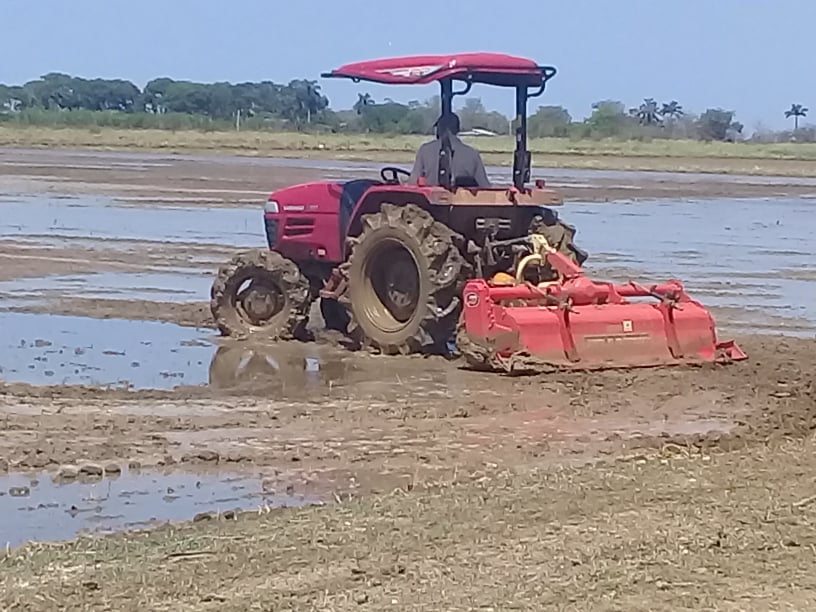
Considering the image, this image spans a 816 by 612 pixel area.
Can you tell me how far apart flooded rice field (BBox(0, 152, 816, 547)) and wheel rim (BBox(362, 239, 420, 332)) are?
1.39 feet

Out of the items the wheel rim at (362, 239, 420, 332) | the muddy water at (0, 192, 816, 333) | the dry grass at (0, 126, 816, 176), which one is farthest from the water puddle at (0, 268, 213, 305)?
the dry grass at (0, 126, 816, 176)

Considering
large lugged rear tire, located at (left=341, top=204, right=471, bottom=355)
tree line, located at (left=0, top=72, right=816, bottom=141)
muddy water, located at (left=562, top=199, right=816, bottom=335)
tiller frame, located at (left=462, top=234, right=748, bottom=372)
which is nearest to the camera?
tiller frame, located at (left=462, top=234, right=748, bottom=372)

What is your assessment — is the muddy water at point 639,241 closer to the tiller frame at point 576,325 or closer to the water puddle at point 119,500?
the tiller frame at point 576,325

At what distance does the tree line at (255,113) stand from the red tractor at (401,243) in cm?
3795

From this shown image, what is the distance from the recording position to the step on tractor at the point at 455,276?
1156 cm

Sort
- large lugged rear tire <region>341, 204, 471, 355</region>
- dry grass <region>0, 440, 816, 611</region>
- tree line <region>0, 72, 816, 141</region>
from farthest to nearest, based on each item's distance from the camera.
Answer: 1. tree line <region>0, 72, 816, 141</region>
2. large lugged rear tire <region>341, 204, 471, 355</region>
3. dry grass <region>0, 440, 816, 611</region>

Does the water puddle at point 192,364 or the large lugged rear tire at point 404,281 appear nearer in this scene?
the water puddle at point 192,364

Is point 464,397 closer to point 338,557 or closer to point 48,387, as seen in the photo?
point 48,387

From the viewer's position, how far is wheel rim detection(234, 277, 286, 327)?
13.6 meters

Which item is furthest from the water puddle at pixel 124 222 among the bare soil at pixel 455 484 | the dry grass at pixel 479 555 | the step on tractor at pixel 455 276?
the dry grass at pixel 479 555

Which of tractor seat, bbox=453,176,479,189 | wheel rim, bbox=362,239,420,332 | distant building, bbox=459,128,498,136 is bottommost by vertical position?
wheel rim, bbox=362,239,420,332

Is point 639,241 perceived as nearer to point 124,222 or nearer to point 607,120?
point 124,222

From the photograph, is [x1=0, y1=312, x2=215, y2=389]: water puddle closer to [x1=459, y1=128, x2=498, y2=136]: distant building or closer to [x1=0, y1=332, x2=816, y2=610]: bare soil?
[x1=0, y1=332, x2=816, y2=610]: bare soil

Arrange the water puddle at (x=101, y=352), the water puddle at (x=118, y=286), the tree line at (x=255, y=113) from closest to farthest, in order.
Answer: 1. the water puddle at (x=101, y=352)
2. the water puddle at (x=118, y=286)
3. the tree line at (x=255, y=113)
